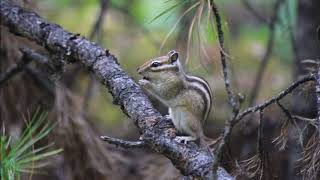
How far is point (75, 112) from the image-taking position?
302cm

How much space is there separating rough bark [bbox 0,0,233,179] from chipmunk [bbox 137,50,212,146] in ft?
0.42

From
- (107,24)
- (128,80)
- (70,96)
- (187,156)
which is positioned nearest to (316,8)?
(70,96)

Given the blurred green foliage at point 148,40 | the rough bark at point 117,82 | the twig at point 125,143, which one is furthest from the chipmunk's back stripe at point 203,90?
the blurred green foliage at point 148,40

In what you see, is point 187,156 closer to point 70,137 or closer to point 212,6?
point 212,6

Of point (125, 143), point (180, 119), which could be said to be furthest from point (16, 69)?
point (125, 143)

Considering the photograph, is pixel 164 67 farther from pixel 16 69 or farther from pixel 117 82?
pixel 16 69

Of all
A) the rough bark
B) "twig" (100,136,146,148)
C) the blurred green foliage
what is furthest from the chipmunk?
the blurred green foliage

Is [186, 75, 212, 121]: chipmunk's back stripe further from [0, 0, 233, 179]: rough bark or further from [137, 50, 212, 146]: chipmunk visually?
[0, 0, 233, 179]: rough bark

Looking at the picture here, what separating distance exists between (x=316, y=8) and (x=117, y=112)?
5.67ft

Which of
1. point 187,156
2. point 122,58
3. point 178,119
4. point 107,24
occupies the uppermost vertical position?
point 107,24

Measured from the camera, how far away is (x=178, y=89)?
2348mm

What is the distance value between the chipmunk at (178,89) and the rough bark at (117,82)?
0.42ft

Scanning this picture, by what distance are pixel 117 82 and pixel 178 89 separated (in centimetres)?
23

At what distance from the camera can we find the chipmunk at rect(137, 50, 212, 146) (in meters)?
2.29
